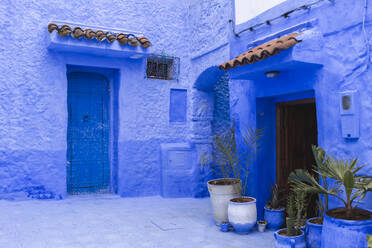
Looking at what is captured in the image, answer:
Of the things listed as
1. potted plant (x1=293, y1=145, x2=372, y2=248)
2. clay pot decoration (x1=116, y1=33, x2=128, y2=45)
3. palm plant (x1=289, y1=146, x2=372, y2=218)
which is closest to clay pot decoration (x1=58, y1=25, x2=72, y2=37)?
clay pot decoration (x1=116, y1=33, x2=128, y2=45)

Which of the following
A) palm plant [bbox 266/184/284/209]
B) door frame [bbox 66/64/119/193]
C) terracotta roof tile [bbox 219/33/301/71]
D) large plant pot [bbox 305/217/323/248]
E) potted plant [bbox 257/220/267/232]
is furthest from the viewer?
door frame [bbox 66/64/119/193]

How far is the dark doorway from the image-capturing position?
18.1 feet

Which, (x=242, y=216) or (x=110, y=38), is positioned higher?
(x=110, y=38)

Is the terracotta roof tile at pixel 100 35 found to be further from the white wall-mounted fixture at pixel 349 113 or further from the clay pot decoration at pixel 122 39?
the white wall-mounted fixture at pixel 349 113

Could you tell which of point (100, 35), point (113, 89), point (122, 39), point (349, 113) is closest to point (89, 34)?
point (100, 35)

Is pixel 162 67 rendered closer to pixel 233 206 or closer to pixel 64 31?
pixel 64 31

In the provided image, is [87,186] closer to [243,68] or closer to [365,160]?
[243,68]

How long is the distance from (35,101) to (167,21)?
3.41m

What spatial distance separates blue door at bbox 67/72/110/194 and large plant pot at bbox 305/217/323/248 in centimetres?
498

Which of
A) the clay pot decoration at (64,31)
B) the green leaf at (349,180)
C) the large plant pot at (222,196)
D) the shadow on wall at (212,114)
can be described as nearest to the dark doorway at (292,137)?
the large plant pot at (222,196)

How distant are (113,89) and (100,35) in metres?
1.44

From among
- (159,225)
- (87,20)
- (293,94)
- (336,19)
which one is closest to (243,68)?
(293,94)

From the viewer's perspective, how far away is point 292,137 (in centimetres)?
552

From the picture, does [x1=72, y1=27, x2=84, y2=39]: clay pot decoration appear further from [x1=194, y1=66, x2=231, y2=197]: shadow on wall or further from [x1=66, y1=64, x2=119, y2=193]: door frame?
[x1=194, y1=66, x2=231, y2=197]: shadow on wall
